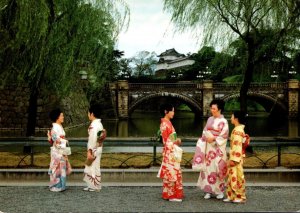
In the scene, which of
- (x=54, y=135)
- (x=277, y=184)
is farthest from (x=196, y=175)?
(x=54, y=135)

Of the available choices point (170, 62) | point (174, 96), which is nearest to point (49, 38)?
point (174, 96)

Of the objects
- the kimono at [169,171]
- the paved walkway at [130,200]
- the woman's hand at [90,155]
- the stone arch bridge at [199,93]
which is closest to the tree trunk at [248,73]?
the paved walkway at [130,200]

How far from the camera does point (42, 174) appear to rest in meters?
9.27

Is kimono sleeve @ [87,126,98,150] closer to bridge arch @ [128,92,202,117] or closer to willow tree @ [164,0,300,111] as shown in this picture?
willow tree @ [164,0,300,111]

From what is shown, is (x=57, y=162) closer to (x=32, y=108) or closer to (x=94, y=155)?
(x=94, y=155)

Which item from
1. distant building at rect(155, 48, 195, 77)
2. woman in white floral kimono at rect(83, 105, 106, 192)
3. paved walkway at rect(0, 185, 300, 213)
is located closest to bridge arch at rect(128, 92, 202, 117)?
distant building at rect(155, 48, 195, 77)

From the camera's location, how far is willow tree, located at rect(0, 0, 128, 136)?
37.0 ft

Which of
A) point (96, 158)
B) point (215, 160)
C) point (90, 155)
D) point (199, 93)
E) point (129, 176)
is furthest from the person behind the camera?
point (199, 93)

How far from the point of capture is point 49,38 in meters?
11.5

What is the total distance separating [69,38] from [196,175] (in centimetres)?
511

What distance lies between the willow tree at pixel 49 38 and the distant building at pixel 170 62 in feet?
251

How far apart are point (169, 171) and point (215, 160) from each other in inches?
29.3

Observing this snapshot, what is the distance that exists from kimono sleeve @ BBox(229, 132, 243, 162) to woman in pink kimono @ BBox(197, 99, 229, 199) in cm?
13

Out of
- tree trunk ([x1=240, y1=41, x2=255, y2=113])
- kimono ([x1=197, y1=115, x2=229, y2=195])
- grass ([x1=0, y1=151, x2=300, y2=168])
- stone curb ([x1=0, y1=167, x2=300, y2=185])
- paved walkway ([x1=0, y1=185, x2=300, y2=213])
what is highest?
tree trunk ([x1=240, y1=41, x2=255, y2=113])
